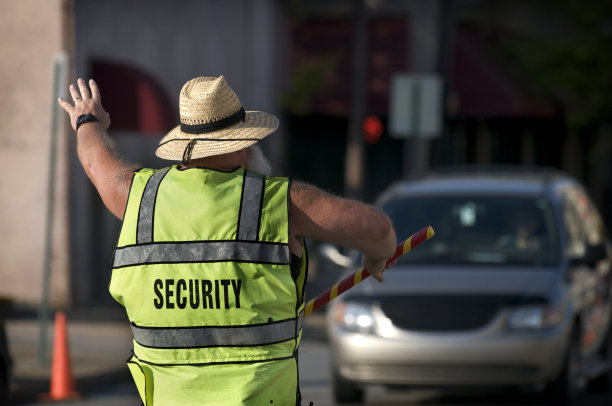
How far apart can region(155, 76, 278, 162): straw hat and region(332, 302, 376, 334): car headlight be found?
207 inches

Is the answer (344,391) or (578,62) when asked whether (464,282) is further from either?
(578,62)

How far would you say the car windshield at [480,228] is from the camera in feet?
31.4

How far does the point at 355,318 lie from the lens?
29.7ft

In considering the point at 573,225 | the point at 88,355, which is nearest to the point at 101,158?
the point at 573,225

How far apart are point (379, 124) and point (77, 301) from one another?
8784mm

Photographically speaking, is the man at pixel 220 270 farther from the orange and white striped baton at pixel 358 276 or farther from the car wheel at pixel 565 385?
the car wheel at pixel 565 385

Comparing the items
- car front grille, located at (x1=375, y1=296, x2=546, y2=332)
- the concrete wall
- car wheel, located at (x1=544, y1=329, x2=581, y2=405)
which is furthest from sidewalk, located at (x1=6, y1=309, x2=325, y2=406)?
car wheel, located at (x1=544, y1=329, x2=581, y2=405)

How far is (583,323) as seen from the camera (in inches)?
377

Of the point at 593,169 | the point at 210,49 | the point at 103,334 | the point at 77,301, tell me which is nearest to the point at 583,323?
the point at 103,334

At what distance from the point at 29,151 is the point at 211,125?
12851 mm

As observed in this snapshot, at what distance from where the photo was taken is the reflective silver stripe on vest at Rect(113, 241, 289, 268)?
355cm

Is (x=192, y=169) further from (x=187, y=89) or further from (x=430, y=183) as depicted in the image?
(x=430, y=183)

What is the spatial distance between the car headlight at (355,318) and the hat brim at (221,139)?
5260 mm

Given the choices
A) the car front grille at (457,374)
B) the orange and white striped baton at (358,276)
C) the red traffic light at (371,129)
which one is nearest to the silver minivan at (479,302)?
the car front grille at (457,374)
